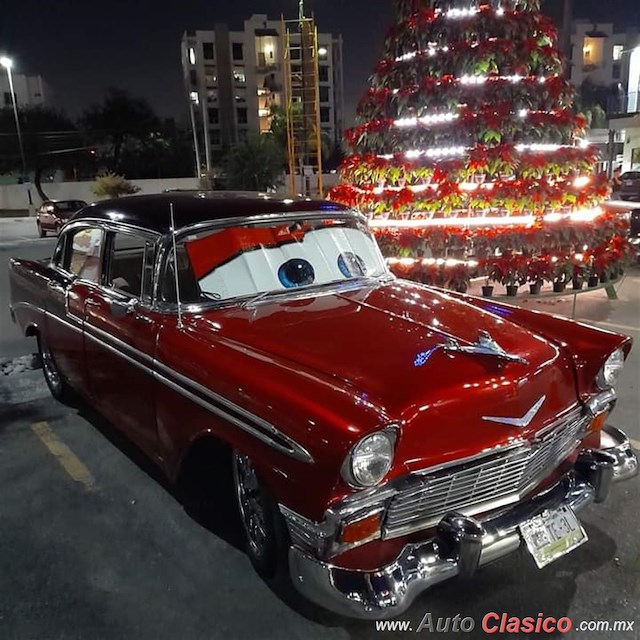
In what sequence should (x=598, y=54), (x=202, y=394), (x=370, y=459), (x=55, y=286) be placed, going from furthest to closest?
(x=598, y=54) → (x=55, y=286) → (x=202, y=394) → (x=370, y=459)

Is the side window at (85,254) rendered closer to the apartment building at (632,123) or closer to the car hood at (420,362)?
the car hood at (420,362)

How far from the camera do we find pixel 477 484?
7.93 feet

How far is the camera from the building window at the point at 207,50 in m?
73.8

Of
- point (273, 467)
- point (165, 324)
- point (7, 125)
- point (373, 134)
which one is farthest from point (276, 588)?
point (7, 125)

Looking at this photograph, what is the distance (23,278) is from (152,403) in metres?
2.68

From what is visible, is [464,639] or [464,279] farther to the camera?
[464,279]

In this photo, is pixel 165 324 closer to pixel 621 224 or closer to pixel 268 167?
pixel 621 224

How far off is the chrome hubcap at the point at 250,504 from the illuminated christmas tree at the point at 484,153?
4962 millimetres

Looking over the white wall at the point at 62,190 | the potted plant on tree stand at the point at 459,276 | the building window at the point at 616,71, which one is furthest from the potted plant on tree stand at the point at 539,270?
the building window at the point at 616,71

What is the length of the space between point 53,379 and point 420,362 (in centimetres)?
366

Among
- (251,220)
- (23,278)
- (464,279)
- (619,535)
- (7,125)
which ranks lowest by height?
(619,535)

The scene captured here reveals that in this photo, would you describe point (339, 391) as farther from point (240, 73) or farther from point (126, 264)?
point (240, 73)

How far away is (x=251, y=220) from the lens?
3.55 m

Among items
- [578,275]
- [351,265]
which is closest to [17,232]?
[578,275]
